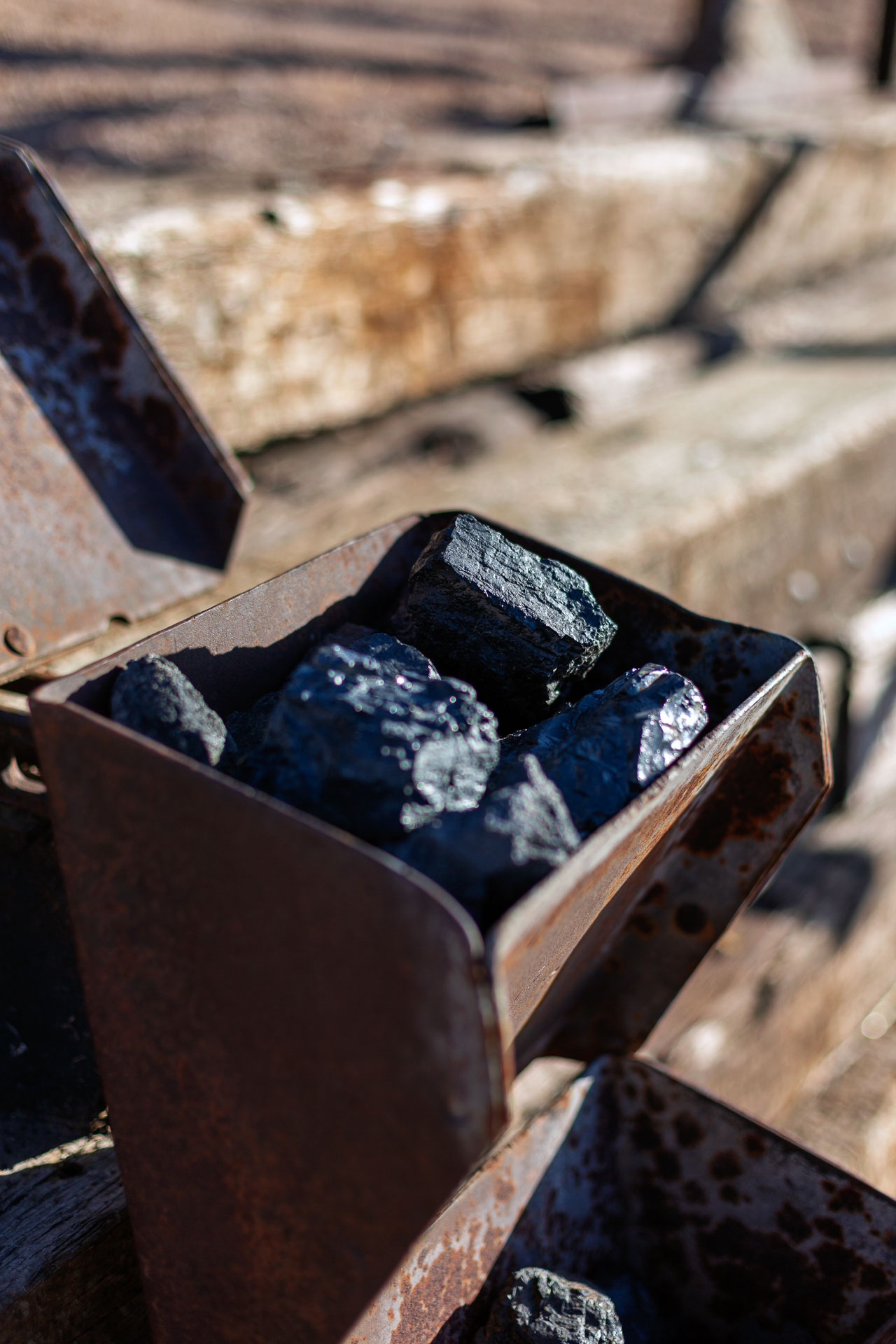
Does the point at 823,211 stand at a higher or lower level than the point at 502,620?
higher

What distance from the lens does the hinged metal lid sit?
60.0 inches

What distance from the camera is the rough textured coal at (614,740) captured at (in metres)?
1.06

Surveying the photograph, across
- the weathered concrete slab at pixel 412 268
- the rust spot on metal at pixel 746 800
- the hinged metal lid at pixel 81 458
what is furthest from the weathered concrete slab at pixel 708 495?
Answer: the rust spot on metal at pixel 746 800

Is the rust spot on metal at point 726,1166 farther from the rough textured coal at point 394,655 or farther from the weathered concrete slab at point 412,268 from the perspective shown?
the weathered concrete slab at point 412,268

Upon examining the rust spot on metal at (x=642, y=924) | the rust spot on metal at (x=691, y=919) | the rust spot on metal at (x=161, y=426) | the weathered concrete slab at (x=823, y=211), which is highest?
the weathered concrete slab at (x=823, y=211)

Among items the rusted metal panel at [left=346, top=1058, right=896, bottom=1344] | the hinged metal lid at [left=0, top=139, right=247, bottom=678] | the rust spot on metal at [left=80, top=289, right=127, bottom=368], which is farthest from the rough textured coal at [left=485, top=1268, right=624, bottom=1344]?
the rust spot on metal at [left=80, top=289, right=127, bottom=368]

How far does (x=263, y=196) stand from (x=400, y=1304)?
2470mm

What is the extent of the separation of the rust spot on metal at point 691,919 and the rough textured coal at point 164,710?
0.79m

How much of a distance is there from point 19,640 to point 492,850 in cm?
91

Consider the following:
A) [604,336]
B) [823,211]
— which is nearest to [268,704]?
[604,336]

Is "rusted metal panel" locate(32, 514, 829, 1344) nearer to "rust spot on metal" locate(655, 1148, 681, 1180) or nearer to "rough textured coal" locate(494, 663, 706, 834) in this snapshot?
"rough textured coal" locate(494, 663, 706, 834)

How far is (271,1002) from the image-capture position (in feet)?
2.92

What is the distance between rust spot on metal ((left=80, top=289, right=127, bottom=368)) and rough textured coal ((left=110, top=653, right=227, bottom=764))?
0.87 meters

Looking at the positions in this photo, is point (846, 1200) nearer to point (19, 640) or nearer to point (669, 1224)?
point (669, 1224)
